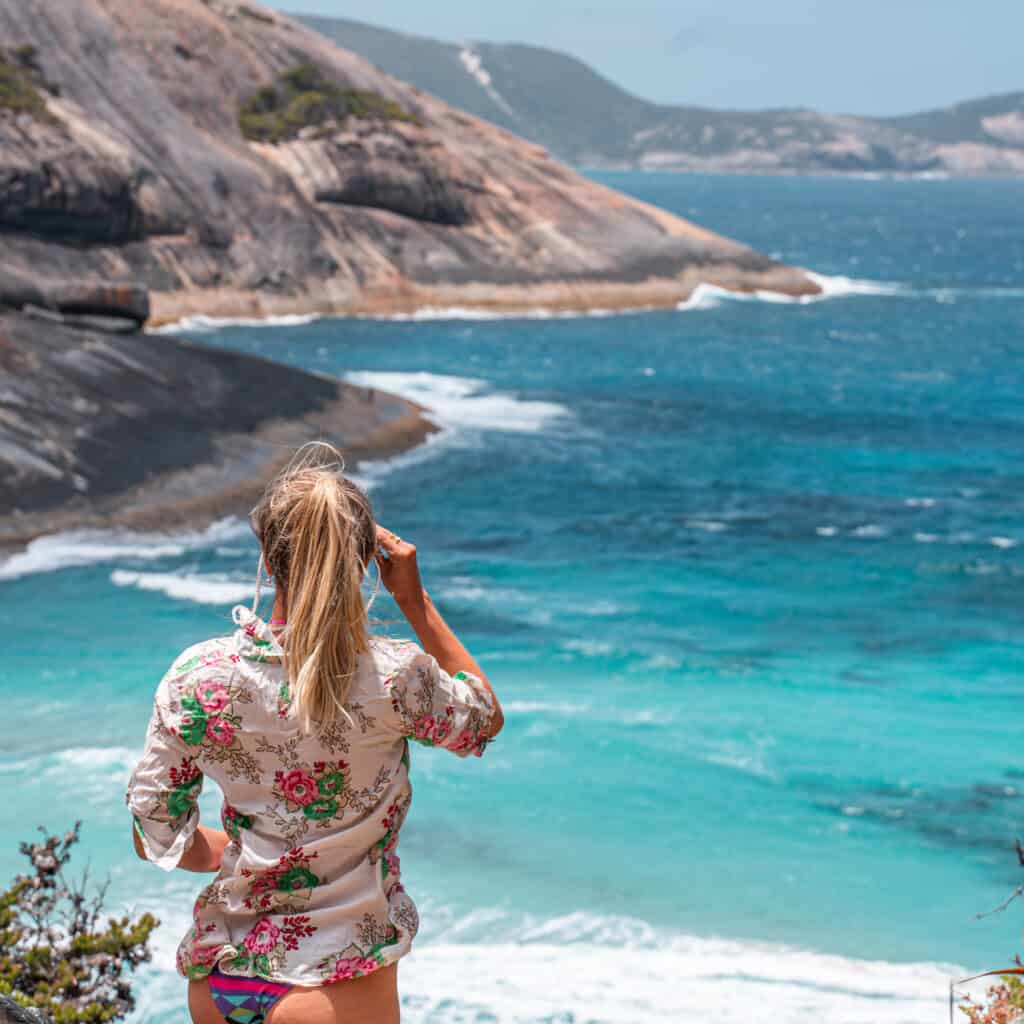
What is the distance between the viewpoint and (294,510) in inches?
129

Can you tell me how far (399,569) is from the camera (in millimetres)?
3525

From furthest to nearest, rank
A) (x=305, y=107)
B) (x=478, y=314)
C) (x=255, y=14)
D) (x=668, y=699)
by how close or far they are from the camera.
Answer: (x=255, y=14), (x=305, y=107), (x=478, y=314), (x=668, y=699)

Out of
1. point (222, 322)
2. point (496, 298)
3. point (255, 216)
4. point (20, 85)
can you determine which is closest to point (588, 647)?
point (222, 322)

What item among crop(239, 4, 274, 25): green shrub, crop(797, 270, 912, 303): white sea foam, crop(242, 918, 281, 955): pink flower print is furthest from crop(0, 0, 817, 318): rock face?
crop(242, 918, 281, 955): pink flower print

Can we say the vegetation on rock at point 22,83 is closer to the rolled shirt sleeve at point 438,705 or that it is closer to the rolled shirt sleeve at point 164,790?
the rolled shirt sleeve at point 164,790

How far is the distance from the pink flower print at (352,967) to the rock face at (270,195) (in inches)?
1914

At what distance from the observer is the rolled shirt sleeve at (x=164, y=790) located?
11.1ft

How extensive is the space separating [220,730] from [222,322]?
53512 millimetres

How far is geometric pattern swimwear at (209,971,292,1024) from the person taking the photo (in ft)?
11.1

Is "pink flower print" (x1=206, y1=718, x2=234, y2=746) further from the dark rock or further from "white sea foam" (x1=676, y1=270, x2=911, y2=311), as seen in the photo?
"white sea foam" (x1=676, y1=270, x2=911, y2=311)

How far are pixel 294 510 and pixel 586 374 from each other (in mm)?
45621

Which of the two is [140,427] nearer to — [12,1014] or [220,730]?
[12,1014]

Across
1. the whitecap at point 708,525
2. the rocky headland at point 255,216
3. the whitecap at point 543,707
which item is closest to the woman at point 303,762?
the whitecap at point 543,707

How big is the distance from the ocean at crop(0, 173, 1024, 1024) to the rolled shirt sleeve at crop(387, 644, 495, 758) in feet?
5.80
